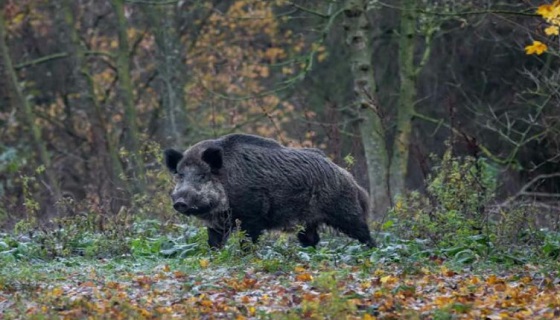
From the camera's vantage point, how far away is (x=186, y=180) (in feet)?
43.8

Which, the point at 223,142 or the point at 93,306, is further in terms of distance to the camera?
the point at 223,142

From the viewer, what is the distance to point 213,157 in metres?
13.2

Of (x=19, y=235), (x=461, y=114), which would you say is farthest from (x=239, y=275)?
→ (x=461, y=114)

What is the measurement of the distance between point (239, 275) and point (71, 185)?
22902 mm

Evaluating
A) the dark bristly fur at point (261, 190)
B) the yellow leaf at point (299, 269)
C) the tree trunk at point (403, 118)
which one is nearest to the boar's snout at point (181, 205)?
the dark bristly fur at point (261, 190)

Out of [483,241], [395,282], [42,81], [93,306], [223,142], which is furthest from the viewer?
[42,81]

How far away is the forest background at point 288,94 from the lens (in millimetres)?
18875

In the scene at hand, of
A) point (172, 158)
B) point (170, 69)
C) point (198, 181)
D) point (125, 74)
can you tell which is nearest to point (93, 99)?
A: point (125, 74)

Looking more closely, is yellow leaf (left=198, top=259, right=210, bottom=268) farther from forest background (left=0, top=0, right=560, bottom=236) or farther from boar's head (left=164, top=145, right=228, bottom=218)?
forest background (left=0, top=0, right=560, bottom=236)

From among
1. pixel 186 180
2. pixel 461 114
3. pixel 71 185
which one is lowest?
pixel 71 185

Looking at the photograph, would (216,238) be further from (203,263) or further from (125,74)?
(125,74)

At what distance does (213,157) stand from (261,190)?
2.25 feet

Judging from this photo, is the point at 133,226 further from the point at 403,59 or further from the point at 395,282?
the point at 403,59

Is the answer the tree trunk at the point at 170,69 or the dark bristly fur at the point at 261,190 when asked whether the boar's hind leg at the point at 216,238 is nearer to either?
the dark bristly fur at the point at 261,190
